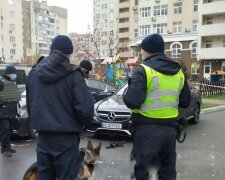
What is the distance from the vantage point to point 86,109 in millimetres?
3471

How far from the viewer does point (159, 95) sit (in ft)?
13.0

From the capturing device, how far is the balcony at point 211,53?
46438 millimetres

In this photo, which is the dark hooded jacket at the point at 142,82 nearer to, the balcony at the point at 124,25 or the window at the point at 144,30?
the window at the point at 144,30

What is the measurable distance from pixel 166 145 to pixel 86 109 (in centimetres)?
109

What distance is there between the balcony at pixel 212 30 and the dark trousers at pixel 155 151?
45.6 m

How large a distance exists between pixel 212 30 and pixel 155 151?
4641cm

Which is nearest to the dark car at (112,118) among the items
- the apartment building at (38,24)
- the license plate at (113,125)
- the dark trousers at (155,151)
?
the license plate at (113,125)

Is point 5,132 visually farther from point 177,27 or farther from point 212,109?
point 177,27

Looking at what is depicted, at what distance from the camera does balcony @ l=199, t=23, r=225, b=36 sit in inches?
1854

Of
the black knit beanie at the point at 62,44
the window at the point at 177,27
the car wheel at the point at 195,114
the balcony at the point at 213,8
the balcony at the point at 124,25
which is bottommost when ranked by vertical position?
the car wheel at the point at 195,114

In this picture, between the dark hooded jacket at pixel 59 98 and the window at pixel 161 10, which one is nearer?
the dark hooded jacket at pixel 59 98

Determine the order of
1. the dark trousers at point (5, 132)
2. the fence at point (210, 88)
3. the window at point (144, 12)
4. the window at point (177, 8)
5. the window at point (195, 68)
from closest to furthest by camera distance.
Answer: the dark trousers at point (5, 132)
the fence at point (210, 88)
the window at point (195, 68)
the window at point (177, 8)
the window at point (144, 12)

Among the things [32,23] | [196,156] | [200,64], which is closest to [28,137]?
[196,156]

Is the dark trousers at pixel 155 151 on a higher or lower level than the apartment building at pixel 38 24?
lower
